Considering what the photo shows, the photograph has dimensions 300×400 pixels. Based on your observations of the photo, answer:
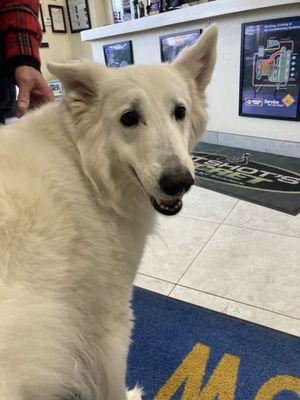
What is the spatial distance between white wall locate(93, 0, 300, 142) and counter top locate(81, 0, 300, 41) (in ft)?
0.35

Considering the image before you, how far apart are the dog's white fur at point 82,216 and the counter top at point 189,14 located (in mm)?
2564

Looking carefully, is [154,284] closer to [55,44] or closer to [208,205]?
[208,205]

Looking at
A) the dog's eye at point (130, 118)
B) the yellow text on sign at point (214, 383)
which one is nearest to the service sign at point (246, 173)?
the yellow text on sign at point (214, 383)

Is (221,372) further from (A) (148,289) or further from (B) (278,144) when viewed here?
(B) (278,144)

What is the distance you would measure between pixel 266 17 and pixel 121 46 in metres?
2.16

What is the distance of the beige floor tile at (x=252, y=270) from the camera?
5.53 ft

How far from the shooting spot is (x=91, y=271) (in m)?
0.92

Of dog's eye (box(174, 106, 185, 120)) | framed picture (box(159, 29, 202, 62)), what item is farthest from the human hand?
framed picture (box(159, 29, 202, 62))

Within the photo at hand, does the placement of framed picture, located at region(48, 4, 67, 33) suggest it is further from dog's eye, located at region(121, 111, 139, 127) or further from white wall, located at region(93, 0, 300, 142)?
dog's eye, located at region(121, 111, 139, 127)

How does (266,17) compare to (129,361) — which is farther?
(266,17)

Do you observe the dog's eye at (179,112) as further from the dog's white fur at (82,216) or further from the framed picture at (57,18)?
the framed picture at (57,18)

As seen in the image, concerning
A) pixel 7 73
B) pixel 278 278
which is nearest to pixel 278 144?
pixel 278 278

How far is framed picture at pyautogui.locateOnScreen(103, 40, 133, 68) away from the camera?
4746 mm

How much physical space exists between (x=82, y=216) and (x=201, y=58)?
2.32ft
